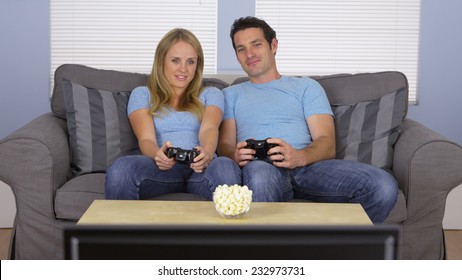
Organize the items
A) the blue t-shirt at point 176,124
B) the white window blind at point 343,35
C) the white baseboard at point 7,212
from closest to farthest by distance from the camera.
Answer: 1. the blue t-shirt at point 176,124
2. the white baseboard at point 7,212
3. the white window blind at point 343,35

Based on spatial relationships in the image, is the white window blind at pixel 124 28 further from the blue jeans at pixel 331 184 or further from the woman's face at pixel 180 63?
the blue jeans at pixel 331 184

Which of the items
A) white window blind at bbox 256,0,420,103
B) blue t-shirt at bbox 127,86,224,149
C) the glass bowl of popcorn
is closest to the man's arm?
blue t-shirt at bbox 127,86,224,149

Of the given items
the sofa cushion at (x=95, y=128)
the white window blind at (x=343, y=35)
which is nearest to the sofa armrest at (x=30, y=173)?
the sofa cushion at (x=95, y=128)

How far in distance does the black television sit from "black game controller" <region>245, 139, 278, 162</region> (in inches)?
79.0

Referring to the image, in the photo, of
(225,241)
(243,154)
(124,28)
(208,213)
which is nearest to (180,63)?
(243,154)

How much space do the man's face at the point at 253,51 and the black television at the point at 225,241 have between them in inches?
95.0

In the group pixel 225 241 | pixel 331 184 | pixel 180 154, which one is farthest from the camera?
pixel 331 184

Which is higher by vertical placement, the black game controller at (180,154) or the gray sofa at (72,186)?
the black game controller at (180,154)

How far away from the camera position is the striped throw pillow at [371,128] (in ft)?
9.58

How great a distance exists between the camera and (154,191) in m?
2.56

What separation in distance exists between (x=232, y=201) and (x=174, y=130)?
92 centimetres

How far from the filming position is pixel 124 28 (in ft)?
13.6

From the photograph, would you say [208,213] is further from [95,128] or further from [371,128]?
[371,128]

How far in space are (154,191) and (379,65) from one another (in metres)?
2.11
